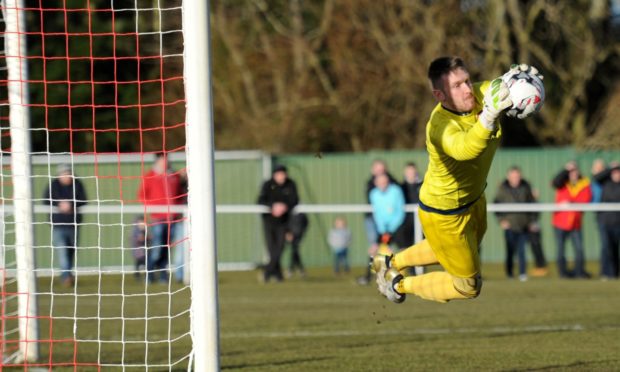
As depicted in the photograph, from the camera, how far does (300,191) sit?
2511cm

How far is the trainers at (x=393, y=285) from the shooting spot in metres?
9.12

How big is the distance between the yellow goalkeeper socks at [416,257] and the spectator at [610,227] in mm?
10692

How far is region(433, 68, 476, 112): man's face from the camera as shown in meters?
8.04

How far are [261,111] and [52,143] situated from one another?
213 inches

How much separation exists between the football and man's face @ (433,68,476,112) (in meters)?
1.14

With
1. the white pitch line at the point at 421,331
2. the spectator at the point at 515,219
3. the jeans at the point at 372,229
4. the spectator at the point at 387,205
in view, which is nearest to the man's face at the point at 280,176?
the jeans at the point at 372,229

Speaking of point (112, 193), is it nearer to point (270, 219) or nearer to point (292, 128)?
point (270, 219)

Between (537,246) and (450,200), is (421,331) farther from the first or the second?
(537,246)

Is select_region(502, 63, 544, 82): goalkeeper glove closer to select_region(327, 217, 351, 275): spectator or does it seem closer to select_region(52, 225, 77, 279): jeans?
select_region(52, 225, 77, 279): jeans

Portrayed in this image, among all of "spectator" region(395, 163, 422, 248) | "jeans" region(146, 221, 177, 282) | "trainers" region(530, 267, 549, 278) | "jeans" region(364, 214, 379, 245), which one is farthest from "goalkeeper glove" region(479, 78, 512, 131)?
"trainers" region(530, 267, 549, 278)

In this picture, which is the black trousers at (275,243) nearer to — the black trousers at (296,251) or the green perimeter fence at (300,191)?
the black trousers at (296,251)

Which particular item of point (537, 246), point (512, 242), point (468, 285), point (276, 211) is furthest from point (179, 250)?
point (468, 285)

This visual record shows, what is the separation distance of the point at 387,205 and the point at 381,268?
27.5ft

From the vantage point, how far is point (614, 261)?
19.3 meters
